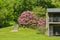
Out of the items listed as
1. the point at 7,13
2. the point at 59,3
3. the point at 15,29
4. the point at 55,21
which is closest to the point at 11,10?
the point at 7,13

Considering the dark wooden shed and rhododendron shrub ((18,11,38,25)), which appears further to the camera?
rhododendron shrub ((18,11,38,25))

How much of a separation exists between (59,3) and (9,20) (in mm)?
19256

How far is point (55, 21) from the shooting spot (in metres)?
48.2

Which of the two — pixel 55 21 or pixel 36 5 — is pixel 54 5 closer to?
pixel 36 5

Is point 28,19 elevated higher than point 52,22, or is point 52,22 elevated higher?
point 28,19

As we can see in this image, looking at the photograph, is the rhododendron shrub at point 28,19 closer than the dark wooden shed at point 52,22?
No

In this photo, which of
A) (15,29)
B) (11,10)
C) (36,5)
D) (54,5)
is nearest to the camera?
(15,29)

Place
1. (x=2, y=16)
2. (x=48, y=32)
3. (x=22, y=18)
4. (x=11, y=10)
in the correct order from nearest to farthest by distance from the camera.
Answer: (x=48, y=32) < (x=22, y=18) < (x=2, y=16) < (x=11, y=10)

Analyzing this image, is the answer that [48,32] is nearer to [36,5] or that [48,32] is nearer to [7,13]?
[7,13]

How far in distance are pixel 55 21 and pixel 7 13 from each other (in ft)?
78.2

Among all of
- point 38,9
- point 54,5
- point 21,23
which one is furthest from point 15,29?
point 54,5

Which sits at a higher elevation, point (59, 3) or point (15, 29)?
point (59, 3)

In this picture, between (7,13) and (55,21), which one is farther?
(7,13)

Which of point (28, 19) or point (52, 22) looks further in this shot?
point (28, 19)
